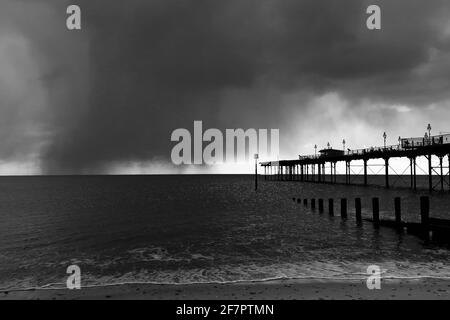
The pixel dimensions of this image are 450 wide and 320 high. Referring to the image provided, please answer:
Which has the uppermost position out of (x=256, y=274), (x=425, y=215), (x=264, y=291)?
(x=425, y=215)

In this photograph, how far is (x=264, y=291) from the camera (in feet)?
34.4

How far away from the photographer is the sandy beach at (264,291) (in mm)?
9828

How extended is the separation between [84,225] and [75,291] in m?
17.7

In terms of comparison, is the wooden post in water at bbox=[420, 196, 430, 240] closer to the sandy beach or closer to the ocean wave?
the ocean wave

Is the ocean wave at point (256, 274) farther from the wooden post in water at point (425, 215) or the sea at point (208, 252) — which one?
the wooden post in water at point (425, 215)

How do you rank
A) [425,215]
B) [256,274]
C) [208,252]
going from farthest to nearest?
[425,215], [208,252], [256,274]

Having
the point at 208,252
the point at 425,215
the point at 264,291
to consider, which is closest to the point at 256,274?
the point at 264,291

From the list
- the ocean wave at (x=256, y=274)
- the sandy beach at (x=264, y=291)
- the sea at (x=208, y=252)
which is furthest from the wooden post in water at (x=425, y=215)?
the sandy beach at (x=264, y=291)

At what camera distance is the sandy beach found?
9.83 m

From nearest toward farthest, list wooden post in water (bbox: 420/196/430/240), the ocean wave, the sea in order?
1. the ocean wave
2. the sea
3. wooden post in water (bbox: 420/196/430/240)

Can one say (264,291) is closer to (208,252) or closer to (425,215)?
(208,252)

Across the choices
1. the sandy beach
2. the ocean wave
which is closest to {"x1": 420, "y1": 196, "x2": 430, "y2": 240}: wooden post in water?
the ocean wave
